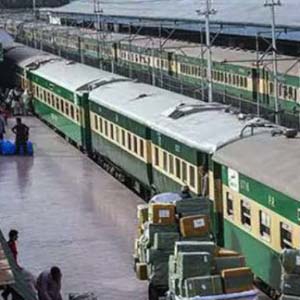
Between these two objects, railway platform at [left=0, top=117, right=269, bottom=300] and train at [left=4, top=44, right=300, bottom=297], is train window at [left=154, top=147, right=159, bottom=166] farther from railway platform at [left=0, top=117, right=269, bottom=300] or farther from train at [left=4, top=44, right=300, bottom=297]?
railway platform at [left=0, top=117, right=269, bottom=300]

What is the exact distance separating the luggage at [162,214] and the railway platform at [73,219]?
143 cm

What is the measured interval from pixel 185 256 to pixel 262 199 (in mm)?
2013

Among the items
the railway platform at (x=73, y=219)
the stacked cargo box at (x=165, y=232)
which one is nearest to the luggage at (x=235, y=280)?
the stacked cargo box at (x=165, y=232)

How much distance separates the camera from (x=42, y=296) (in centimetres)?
1394

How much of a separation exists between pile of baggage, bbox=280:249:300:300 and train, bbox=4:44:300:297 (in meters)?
0.78

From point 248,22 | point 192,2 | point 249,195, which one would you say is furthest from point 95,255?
point 192,2

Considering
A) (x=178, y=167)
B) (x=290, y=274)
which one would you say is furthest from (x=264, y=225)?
(x=178, y=167)

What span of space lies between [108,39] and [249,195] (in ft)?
161

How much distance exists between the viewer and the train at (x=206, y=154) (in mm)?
14695

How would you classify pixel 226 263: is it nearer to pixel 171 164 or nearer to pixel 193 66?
pixel 171 164

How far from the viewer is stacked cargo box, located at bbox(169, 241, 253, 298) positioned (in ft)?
43.5

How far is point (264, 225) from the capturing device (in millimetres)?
15102

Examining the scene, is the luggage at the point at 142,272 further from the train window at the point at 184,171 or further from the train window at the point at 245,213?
the train window at the point at 184,171

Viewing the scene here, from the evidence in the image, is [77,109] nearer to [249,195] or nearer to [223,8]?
[249,195]
